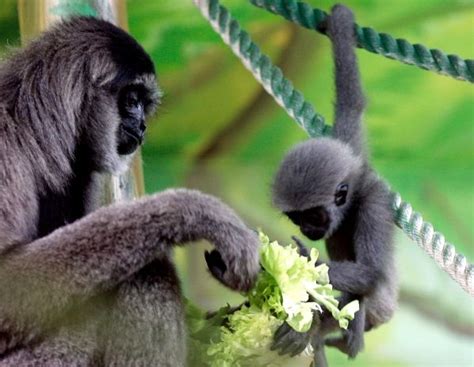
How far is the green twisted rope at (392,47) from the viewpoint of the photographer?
295 cm

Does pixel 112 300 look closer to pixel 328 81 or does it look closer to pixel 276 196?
pixel 276 196

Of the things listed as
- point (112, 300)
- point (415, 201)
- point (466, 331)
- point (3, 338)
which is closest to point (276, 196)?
point (112, 300)

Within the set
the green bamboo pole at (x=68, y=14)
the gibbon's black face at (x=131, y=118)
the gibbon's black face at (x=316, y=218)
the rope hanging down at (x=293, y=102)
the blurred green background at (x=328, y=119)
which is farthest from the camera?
the blurred green background at (x=328, y=119)

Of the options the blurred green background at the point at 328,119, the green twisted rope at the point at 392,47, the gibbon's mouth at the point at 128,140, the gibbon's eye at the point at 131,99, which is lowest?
the blurred green background at the point at 328,119

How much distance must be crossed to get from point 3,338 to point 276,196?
1.43m

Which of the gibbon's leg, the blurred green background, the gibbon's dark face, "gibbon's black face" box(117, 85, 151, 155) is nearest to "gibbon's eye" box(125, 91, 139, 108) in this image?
"gibbon's black face" box(117, 85, 151, 155)

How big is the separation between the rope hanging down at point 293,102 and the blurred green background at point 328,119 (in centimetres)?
90

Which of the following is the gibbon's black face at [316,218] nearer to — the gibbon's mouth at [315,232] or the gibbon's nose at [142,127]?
the gibbon's mouth at [315,232]

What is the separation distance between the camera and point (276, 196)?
10.8 ft

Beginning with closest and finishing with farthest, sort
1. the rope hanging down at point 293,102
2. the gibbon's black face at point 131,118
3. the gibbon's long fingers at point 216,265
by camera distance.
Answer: the gibbon's long fingers at point 216,265
the gibbon's black face at point 131,118
the rope hanging down at point 293,102

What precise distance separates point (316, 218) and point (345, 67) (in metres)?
0.64

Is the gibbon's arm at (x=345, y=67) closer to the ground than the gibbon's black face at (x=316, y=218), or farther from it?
farther from it

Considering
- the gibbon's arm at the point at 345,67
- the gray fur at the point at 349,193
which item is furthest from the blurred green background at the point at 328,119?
the gibbon's arm at the point at 345,67

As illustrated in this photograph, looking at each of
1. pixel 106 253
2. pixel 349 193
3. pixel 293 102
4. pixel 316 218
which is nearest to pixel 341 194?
pixel 349 193
